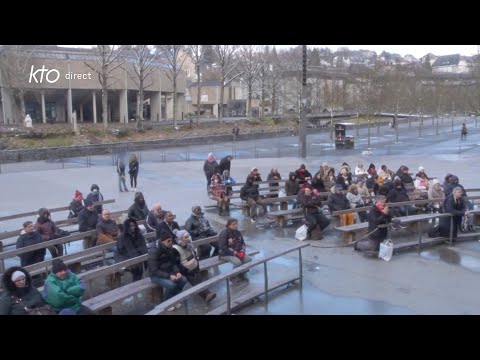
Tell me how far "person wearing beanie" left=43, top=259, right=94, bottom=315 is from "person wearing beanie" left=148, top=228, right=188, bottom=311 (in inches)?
50.3

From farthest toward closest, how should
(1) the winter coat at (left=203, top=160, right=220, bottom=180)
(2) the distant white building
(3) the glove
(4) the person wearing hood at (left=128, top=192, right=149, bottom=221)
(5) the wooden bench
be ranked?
1. (2) the distant white building
2. (1) the winter coat at (left=203, top=160, right=220, bottom=180)
3. (4) the person wearing hood at (left=128, top=192, right=149, bottom=221)
4. (3) the glove
5. (5) the wooden bench

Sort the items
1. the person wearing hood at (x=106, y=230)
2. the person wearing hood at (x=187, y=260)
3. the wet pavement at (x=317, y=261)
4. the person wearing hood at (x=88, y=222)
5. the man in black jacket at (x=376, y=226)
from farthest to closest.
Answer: the person wearing hood at (x=88, y=222) → the man in black jacket at (x=376, y=226) → the person wearing hood at (x=106, y=230) → the person wearing hood at (x=187, y=260) → the wet pavement at (x=317, y=261)

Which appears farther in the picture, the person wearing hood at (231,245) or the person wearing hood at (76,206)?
the person wearing hood at (76,206)

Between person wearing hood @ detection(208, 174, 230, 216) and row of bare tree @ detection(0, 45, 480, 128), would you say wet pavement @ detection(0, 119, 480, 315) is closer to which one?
person wearing hood @ detection(208, 174, 230, 216)

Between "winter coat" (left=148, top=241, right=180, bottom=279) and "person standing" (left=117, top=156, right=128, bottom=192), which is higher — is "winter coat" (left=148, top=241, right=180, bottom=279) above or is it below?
below

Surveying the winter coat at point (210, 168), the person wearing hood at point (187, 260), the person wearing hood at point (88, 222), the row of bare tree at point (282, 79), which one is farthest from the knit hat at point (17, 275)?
the row of bare tree at point (282, 79)

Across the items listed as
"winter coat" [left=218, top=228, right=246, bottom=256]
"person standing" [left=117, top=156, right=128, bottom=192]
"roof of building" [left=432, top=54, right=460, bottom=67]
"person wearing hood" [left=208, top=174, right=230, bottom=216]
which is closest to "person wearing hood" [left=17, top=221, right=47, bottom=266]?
"winter coat" [left=218, top=228, right=246, bottom=256]

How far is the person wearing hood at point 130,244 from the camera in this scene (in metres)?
8.45

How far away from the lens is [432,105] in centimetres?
5772

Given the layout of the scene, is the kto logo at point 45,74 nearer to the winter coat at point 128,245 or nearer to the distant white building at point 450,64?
the winter coat at point 128,245

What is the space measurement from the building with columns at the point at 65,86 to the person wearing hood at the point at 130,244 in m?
34.5

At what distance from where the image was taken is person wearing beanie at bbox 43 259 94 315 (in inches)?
244

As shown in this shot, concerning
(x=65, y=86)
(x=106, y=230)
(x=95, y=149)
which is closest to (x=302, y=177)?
(x=106, y=230)

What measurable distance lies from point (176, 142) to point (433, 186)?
26.8m
